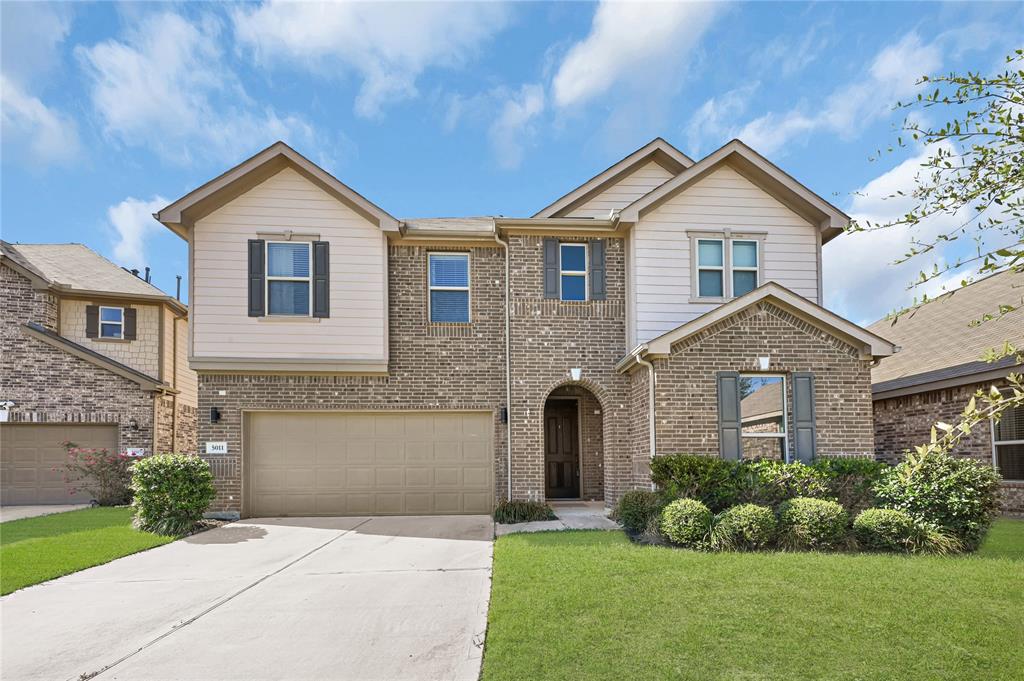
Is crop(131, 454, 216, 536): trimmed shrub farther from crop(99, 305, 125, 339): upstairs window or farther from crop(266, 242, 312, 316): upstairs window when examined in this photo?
crop(99, 305, 125, 339): upstairs window

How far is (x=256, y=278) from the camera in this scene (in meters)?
14.0

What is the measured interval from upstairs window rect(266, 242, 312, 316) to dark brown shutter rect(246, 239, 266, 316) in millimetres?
123

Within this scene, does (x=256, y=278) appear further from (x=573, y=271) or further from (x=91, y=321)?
(x=91, y=321)

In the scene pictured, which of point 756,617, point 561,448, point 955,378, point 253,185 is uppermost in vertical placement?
point 253,185

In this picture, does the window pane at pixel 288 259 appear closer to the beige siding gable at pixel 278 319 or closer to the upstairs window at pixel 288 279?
the upstairs window at pixel 288 279

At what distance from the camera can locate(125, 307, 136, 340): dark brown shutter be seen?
64.3 ft

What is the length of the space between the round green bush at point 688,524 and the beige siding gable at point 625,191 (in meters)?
7.66

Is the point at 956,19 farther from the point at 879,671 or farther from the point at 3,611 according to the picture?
the point at 3,611

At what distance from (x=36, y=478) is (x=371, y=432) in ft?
32.7

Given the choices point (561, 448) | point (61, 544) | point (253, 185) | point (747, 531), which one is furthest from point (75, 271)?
point (747, 531)

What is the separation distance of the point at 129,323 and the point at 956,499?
19.6 meters

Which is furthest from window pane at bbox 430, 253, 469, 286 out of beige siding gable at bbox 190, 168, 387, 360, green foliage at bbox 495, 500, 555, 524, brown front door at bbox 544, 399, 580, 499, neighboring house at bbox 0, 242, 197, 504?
neighboring house at bbox 0, 242, 197, 504

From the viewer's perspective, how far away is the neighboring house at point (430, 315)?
13977mm

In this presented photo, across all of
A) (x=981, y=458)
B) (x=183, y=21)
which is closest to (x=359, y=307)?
(x=183, y=21)
